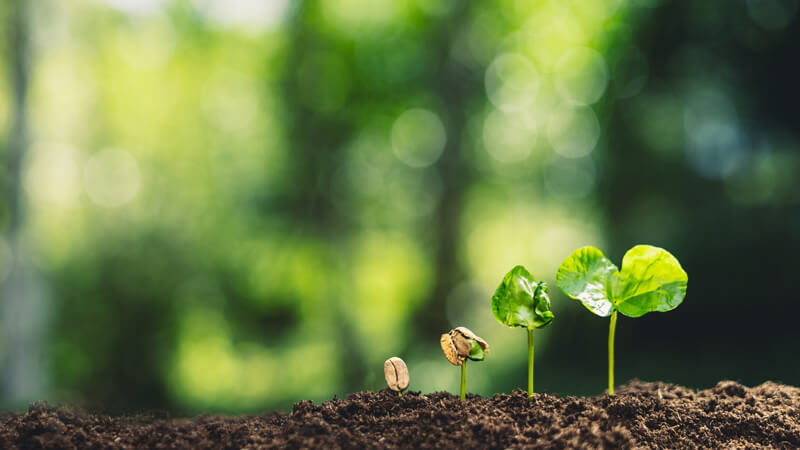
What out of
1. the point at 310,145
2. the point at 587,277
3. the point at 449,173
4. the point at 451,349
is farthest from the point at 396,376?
the point at 310,145

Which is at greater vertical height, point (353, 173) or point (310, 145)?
point (310, 145)

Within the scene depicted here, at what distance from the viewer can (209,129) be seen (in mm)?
7723

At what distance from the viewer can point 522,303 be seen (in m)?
1.30

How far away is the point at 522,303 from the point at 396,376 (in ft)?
1.15

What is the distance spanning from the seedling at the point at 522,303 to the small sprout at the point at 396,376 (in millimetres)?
266

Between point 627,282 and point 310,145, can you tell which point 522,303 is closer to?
point 627,282

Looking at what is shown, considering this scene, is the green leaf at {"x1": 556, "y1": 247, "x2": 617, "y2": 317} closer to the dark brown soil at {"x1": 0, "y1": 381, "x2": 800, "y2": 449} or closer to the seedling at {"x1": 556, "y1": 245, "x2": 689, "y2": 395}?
the seedling at {"x1": 556, "y1": 245, "x2": 689, "y2": 395}

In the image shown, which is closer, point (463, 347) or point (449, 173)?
point (463, 347)

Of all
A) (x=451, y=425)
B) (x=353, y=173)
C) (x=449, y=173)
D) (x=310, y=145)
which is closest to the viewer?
(x=451, y=425)

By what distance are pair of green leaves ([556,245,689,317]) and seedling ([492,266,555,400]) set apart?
8cm

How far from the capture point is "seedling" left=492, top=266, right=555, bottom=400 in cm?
129

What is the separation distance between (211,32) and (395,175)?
3331 mm

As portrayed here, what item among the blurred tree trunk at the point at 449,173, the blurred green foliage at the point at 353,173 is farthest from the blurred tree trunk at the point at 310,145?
the blurred tree trunk at the point at 449,173

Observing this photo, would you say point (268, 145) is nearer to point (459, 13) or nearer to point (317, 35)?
point (317, 35)
